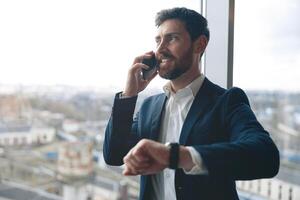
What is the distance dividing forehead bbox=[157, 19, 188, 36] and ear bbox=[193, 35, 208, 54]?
2.2 inches

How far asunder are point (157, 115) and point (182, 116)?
96mm

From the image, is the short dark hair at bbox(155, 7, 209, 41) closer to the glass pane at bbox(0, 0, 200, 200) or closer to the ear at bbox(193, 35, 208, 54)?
the ear at bbox(193, 35, 208, 54)

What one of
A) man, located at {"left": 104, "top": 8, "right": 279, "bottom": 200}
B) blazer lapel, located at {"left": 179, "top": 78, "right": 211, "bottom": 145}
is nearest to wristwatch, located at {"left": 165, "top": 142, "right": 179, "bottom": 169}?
man, located at {"left": 104, "top": 8, "right": 279, "bottom": 200}

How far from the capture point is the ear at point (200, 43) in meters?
1.27

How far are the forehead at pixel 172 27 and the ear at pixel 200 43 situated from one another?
57 millimetres

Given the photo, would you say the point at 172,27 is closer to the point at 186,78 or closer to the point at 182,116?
the point at 186,78

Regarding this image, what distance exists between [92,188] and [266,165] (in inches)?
35.1

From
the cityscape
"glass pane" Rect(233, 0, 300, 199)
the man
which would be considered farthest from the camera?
"glass pane" Rect(233, 0, 300, 199)

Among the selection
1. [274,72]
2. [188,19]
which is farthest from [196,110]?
[274,72]

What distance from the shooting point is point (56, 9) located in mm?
1513

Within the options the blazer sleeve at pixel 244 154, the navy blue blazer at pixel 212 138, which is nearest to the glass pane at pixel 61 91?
the navy blue blazer at pixel 212 138

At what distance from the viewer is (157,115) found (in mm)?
1291

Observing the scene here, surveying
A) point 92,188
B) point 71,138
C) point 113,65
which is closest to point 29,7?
point 113,65

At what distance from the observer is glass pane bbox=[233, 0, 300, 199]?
190 cm
